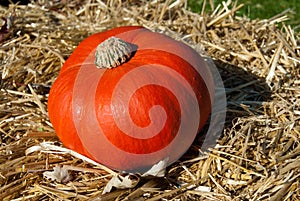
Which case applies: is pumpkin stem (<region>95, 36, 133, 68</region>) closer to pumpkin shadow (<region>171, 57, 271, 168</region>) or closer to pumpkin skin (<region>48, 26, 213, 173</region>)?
pumpkin skin (<region>48, 26, 213, 173</region>)

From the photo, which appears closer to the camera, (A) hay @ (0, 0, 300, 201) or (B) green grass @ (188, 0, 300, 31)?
(A) hay @ (0, 0, 300, 201)

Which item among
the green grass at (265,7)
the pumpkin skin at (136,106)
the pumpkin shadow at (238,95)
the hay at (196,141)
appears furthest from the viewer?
the green grass at (265,7)

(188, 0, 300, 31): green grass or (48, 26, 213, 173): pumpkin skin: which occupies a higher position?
(188, 0, 300, 31): green grass

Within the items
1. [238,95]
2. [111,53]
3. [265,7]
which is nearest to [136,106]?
[111,53]

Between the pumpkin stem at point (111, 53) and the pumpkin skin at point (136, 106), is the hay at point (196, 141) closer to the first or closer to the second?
the pumpkin skin at point (136, 106)

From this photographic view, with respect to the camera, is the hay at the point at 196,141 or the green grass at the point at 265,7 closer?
the hay at the point at 196,141

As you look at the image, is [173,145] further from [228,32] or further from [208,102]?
[228,32]

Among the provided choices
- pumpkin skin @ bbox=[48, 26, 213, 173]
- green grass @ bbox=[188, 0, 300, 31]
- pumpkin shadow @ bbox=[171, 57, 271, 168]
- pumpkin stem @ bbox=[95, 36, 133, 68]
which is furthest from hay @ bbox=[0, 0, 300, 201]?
green grass @ bbox=[188, 0, 300, 31]

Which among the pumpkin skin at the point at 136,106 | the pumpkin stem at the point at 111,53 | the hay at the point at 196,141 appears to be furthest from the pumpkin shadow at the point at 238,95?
the pumpkin stem at the point at 111,53
